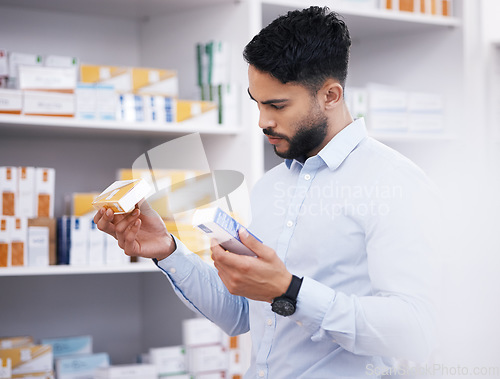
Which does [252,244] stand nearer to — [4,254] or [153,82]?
[4,254]

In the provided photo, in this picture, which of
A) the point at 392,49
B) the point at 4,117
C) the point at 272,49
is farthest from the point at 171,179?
the point at 392,49

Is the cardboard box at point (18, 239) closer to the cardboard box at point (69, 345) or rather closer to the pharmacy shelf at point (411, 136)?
the cardboard box at point (69, 345)

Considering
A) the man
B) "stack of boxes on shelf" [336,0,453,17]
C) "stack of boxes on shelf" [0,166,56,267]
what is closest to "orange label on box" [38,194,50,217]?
"stack of boxes on shelf" [0,166,56,267]

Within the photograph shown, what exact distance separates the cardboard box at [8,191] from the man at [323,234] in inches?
41.3

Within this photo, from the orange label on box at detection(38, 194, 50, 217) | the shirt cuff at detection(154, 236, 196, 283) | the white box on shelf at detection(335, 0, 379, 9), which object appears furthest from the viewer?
the white box on shelf at detection(335, 0, 379, 9)

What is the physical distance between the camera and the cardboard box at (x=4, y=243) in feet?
6.90

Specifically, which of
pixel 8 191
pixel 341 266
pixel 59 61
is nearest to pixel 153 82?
pixel 59 61

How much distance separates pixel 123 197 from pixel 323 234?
1.27 feet

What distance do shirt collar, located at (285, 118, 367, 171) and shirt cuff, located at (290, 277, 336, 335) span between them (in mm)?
307

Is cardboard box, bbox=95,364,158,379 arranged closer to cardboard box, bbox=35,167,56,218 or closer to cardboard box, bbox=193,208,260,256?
cardboard box, bbox=35,167,56,218

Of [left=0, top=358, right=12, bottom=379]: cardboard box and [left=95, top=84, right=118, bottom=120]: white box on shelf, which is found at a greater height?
[left=95, top=84, right=118, bottom=120]: white box on shelf

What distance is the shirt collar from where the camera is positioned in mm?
1278

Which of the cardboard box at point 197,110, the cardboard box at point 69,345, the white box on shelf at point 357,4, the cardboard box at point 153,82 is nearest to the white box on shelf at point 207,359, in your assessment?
the cardboard box at point 69,345

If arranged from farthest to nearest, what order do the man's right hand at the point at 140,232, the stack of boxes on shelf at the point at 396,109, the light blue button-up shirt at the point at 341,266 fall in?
the stack of boxes on shelf at the point at 396,109 → the man's right hand at the point at 140,232 → the light blue button-up shirt at the point at 341,266
